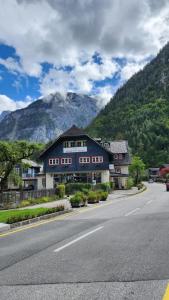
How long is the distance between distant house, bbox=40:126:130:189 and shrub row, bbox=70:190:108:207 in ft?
103

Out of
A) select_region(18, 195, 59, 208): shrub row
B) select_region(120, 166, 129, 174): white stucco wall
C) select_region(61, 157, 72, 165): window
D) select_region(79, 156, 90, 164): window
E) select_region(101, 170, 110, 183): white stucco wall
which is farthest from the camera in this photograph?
select_region(120, 166, 129, 174): white stucco wall

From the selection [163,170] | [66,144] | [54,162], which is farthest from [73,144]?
[163,170]

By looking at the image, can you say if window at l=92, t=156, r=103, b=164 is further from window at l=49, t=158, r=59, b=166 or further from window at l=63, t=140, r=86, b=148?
window at l=49, t=158, r=59, b=166

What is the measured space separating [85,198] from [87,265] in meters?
23.1

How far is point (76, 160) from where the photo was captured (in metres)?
71.1

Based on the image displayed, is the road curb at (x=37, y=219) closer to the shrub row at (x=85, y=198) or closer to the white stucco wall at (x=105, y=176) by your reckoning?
the shrub row at (x=85, y=198)

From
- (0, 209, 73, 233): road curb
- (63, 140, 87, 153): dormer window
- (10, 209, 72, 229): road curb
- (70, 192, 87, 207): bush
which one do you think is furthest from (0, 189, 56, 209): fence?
(63, 140, 87, 153): dormer window

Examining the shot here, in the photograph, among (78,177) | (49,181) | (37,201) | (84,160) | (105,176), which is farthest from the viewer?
(49,181)

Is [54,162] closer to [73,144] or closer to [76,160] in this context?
[76,160]

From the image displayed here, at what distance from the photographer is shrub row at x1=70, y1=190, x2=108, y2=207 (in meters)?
30.3

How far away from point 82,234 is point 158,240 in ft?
10.1

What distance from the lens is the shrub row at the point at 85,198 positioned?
3032cm

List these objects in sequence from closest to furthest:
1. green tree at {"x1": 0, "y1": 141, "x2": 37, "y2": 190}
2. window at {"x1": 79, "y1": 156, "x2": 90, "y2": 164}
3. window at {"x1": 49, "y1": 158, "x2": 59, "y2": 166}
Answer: green tree at {"x1": 0, "y1": 141, "x2": 37, "y2": 190}
window at {"x1": 79, "y1": 156, "x2": 90, "y2": 164}
window at {"x1": 49, "y1": 158, "x2": 59, "y2": 166}

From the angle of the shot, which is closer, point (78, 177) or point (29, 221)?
point (29, 221)
